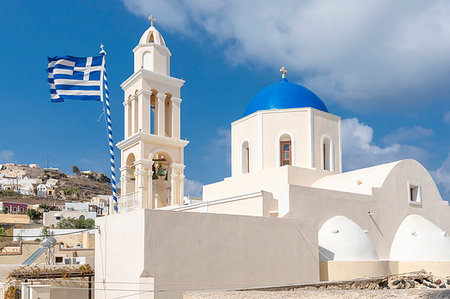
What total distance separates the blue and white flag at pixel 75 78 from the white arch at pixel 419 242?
989 centimetres

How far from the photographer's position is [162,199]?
1617 centimetres

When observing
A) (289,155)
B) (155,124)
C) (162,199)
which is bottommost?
(162,199)

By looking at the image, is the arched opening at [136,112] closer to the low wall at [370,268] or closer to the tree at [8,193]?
the low wall at [370,268]

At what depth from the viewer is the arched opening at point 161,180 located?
1588 cm

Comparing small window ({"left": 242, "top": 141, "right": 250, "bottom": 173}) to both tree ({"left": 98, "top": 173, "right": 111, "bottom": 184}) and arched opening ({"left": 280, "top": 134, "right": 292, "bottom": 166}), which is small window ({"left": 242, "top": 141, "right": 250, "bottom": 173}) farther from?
tree ({"left": 98, "top": 173, "right": 111, "bottom": 184})

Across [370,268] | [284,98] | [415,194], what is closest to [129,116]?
[284,98]

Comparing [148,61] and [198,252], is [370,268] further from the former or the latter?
[148,61]

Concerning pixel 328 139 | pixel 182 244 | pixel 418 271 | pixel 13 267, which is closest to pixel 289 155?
pixel 328 139

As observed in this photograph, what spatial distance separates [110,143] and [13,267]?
217 inches

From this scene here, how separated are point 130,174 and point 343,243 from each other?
712cm

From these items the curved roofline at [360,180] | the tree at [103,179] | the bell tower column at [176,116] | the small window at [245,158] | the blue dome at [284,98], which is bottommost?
the curved roofline at [360,180]

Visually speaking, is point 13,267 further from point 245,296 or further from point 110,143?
point 245,296

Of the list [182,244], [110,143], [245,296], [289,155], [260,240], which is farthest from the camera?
[289,155]

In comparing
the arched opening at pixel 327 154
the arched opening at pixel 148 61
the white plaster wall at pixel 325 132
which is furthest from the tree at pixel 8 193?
the white plaster wall at pixel 325 132
